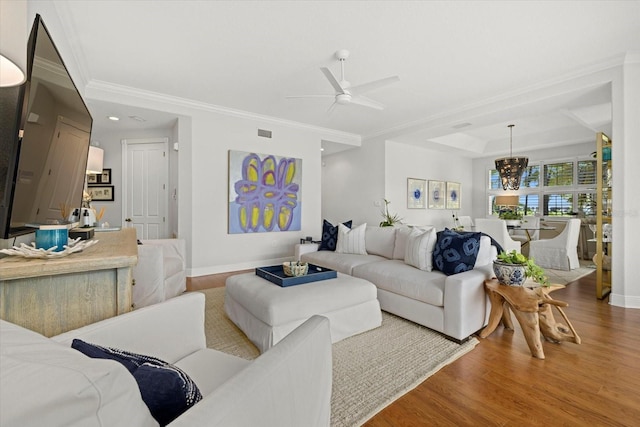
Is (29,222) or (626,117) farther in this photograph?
(626,117)

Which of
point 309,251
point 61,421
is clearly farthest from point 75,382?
point 309,251

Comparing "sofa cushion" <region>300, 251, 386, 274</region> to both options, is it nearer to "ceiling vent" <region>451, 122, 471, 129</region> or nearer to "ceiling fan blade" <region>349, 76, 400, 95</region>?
"ceiling fan blade" <region>349, 76, 400, 95</region>

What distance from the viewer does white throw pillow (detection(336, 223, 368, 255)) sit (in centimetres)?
384

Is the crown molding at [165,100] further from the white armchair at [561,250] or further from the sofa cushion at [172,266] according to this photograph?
the white armchair at [561,250]

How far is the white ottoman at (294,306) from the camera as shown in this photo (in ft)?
6.63

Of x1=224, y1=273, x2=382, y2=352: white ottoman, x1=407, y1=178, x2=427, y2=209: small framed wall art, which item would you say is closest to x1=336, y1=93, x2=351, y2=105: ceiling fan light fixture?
x1=224, y1=273, x2=382, y2=352: white ottoman

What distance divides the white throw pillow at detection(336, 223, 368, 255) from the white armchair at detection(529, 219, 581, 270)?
3.51 meters

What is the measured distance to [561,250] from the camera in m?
4.84

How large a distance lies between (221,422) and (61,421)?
275 mm

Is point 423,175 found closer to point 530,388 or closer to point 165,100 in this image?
point 165,100

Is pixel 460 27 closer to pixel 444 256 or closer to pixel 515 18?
pixel 515 18

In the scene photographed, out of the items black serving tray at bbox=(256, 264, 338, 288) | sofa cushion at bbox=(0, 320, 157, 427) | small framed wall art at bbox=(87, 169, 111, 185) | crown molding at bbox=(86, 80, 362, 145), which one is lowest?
black serving tray at bbox=(256, 264, 338, 288)

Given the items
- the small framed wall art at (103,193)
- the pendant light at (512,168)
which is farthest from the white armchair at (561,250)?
the small framed wall art at (103,193)

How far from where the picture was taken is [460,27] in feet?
8.46
